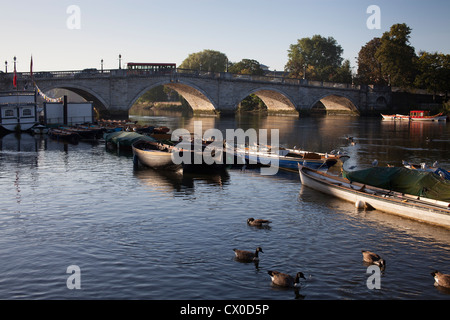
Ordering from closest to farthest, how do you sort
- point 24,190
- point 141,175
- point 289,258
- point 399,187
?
point 289,258
point 399,187
point 24,190
point 141,175

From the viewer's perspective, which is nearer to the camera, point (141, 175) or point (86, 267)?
point (86, 267)

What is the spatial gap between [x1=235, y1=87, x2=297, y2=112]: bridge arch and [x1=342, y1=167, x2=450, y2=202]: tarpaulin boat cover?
8137 cm

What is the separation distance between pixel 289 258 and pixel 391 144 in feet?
143

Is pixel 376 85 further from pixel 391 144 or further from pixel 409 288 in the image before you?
pixel 409 288

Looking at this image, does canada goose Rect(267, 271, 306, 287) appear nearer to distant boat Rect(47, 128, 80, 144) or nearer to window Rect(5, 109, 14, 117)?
distant boat Rect(47, 128, 80, 144)

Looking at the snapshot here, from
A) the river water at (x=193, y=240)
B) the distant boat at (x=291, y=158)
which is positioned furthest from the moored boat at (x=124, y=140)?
the river water at (x=193, y=240)

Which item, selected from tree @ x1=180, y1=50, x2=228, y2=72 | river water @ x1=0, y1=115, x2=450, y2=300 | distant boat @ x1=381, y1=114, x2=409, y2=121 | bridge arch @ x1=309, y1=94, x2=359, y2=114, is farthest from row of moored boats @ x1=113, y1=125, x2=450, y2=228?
tree @ x1=180, y1=50, x2=228, y2=72

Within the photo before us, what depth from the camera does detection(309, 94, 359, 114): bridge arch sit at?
126m

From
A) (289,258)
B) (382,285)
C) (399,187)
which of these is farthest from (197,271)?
(399,187)

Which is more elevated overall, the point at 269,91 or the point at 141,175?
the point at 269,91

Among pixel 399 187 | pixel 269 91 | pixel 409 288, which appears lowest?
pixel 409 288

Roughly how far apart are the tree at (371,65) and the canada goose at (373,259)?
404 ft

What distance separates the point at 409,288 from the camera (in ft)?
49.2

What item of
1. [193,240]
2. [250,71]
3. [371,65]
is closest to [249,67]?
[250,71]
